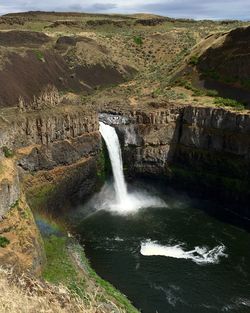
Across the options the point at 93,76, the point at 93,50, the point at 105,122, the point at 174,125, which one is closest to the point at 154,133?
the point at 174,125

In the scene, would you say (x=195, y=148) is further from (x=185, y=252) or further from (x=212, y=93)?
(x=185, y=252)

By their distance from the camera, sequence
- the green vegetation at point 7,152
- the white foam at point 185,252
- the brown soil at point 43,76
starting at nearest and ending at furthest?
the white foam at point 185,252 < the green vegetation at point 7,152 < the brown soil at point 43,76

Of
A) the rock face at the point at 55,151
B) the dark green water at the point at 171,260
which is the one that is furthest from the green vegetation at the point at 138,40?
the dark green water at the point at 171,260

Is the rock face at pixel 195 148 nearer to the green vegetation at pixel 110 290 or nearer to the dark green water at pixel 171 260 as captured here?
the dark green water at pixel 171 260

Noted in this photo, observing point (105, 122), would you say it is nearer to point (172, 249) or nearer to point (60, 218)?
point (60, 218)

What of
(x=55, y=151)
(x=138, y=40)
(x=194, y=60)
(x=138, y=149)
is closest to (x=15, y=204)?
(x=55, y=151)

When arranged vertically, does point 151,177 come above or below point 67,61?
below

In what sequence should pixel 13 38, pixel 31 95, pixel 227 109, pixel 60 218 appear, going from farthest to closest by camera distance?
pixel 13 38
pixel 31 95
pixel 227 109
pixel 60 218
